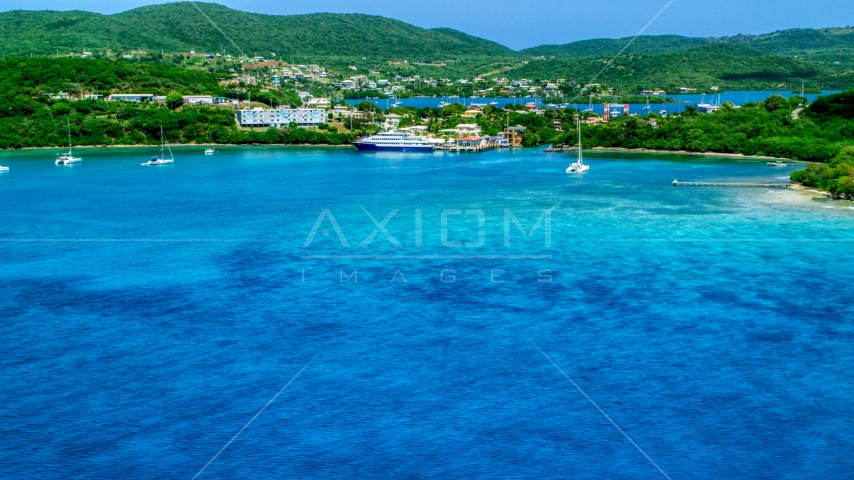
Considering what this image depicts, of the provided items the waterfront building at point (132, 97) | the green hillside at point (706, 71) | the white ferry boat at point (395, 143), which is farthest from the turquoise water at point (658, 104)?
the white ferry boat at point (395, 143)

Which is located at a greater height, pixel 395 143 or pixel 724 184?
pixel 395 143

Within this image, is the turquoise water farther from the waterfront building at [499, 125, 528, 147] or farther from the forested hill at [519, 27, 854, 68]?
the forested hill at [519, 27, 854, 68]

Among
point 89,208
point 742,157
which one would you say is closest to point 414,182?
point 89,208

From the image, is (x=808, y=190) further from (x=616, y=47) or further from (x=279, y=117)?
(x=616, y=47)

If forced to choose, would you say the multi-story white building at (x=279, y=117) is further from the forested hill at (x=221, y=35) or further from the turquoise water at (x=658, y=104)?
the forested hill at (x=221, y=35)

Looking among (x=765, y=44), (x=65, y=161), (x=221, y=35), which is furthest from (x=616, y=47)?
(x=65, y=161)

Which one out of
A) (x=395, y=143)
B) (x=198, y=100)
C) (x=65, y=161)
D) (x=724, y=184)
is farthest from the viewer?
(x=198, y=100)

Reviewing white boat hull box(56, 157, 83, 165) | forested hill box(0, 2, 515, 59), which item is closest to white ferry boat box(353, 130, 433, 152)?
white boat hull box(56, 157, 83, 165)
